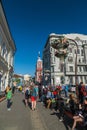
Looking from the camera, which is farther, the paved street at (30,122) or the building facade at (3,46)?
the building facade at (3,46)

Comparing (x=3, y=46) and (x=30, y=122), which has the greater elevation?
(x=3, y=46)

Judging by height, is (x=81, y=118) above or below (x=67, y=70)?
below

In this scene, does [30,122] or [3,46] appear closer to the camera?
[30,122]

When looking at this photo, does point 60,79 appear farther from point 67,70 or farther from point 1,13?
point 1,13

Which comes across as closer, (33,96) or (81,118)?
(81,118)

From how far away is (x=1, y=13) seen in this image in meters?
14.4

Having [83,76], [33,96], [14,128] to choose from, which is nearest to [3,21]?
[33,96]

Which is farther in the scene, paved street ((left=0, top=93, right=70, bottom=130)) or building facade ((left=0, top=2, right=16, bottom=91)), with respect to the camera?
building facade ((left=0, top=2, right=16, bottom=91))

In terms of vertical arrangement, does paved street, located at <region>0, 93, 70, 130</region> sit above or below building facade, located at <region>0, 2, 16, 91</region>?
below

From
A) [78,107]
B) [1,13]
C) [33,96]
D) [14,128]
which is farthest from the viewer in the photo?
[1,13]

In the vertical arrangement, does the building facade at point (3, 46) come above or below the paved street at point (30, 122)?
above

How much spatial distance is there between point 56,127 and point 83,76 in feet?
161

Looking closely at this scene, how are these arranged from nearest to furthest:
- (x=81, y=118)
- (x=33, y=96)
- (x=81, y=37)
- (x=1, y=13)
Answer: (x=81, y=118)
(x=33, y=96)
(x=1, y=13)
(x=81, y=37)

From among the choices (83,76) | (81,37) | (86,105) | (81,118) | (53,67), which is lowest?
(81,118)
